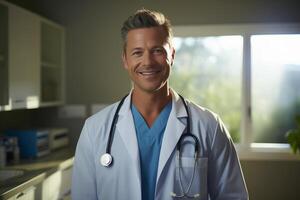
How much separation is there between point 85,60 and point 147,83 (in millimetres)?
2534

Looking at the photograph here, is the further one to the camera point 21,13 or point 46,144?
point 46,144

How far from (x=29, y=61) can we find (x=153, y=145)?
1866 mm

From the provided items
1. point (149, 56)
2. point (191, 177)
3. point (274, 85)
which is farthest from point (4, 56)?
point (274, 85)

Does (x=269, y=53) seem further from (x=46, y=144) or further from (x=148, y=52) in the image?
(x=148, y=52)

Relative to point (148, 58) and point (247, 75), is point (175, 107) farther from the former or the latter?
point (247, 75)

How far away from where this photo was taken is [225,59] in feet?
11.2

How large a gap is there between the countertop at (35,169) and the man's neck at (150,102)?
1.01 m

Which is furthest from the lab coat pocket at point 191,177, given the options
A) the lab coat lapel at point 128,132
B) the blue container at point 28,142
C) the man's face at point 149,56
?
the blue container at point 28,142

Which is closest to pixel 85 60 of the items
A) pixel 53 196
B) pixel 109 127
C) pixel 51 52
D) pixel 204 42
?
pixel 51 52

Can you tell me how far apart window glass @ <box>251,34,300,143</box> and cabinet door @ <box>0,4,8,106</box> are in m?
2.13

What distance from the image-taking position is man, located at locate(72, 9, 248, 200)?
1.17 m

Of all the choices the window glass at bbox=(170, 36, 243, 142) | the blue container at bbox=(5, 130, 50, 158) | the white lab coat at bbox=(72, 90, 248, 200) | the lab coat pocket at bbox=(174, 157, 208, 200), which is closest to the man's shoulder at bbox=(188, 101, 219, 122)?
the white lab coat at bbox=(72, 90, 248, 200)

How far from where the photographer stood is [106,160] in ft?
3.92

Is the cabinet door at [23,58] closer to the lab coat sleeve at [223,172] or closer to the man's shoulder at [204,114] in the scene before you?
the man's shoulder at [204,114]
